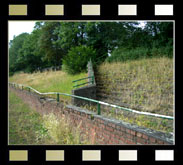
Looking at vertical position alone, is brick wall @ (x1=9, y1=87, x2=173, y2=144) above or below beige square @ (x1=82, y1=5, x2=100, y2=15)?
below

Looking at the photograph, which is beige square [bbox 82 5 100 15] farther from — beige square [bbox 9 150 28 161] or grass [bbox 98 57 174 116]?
grass [bbox 98 57 174 116]

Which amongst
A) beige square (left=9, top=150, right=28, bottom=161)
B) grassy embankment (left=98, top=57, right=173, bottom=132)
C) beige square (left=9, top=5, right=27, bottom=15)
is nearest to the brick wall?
grassy embankment (left=98, top=57, right=173, bottom=132)

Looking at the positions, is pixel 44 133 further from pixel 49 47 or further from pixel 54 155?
pixel 49 47

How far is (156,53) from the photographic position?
9.95 metres

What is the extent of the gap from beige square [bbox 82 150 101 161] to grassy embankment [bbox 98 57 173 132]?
10.3ft

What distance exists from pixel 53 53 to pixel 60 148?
14.4 metres

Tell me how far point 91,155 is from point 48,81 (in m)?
A: 10.2

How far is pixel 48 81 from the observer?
1179cm

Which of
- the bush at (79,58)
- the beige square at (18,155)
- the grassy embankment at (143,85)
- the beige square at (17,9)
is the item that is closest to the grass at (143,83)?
the grassy embankment at (143,85)

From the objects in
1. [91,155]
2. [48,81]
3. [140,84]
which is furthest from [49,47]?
[91,155]

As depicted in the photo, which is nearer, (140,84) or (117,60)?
(140,84)

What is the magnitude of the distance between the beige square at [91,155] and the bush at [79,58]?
Answer: 413 inches

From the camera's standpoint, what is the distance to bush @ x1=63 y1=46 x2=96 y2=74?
40.3 ft
